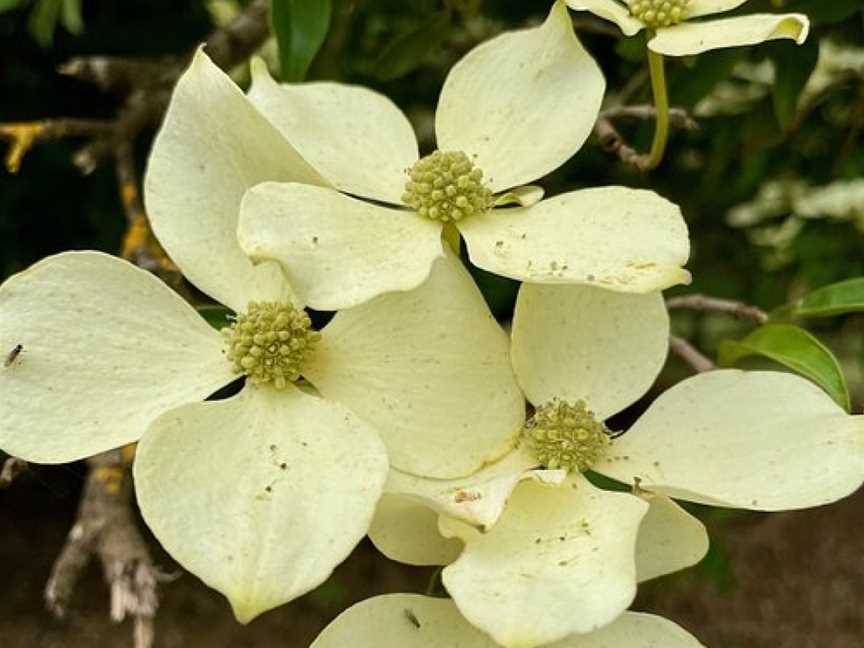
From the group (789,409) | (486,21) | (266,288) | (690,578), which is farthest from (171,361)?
(690,578)

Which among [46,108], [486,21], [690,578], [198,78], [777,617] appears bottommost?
[777,617]

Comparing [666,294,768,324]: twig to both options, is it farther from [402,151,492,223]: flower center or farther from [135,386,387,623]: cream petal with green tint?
[135,386,387,623]: cream petal with green tint

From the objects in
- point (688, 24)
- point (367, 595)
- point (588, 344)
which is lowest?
point (367, 595)

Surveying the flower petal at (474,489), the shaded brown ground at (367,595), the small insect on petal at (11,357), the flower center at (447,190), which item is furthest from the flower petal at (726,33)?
the shaded brown ground at (367,595)

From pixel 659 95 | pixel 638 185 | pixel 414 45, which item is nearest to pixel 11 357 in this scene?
pixel 659 95

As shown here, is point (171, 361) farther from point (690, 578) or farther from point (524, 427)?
point (690, 578)

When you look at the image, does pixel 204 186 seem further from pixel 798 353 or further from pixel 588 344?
pixel 798 353

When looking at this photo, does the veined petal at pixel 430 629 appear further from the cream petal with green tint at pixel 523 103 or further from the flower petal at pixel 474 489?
the cream petal with green tint at pixel 523 103
